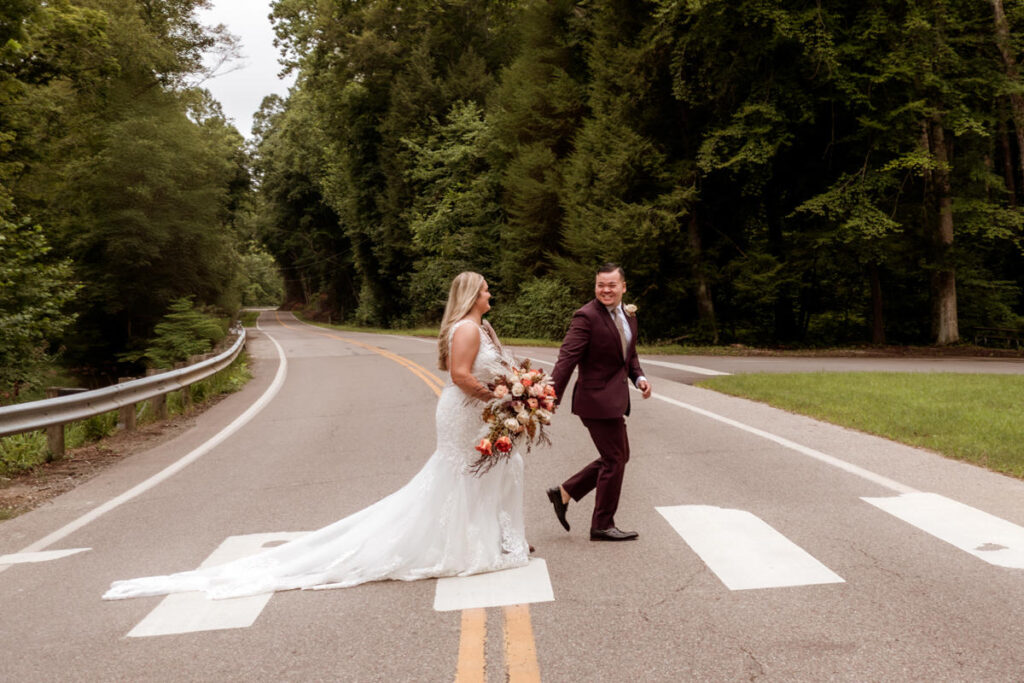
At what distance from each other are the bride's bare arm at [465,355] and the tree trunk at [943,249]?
81.3 ft

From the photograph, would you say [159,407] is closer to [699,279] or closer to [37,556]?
[37,556]

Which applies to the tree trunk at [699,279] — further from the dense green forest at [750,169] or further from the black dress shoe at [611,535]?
the black dress shoe at [611,535]

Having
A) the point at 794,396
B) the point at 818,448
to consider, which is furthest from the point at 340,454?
the point at 794,396

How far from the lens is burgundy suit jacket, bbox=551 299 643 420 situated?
18.8ft

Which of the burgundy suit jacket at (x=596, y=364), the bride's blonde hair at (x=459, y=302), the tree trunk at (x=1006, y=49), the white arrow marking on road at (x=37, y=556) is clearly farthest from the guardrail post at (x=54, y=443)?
the tree trunk at (x=1006, y=49)

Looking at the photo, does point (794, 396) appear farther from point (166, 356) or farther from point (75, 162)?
Result: point (75, 162)

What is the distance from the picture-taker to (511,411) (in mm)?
5320

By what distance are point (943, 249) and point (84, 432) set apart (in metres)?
24.8

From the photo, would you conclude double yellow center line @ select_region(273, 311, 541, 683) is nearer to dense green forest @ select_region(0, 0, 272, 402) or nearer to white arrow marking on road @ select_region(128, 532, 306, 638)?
white arrow marking on road @ select_region(128, 532, 306, 638)

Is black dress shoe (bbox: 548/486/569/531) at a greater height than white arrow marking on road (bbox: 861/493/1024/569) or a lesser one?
greater

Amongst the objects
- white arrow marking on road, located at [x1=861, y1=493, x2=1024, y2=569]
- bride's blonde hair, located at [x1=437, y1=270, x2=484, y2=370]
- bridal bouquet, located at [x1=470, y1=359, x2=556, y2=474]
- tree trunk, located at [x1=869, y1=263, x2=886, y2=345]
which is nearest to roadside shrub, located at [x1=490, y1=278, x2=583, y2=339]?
tree trunk, located at [x1=869, y1=263, x2=886, y2=345]

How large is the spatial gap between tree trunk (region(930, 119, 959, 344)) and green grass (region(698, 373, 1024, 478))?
38.0 feet

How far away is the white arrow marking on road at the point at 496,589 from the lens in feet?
15.0

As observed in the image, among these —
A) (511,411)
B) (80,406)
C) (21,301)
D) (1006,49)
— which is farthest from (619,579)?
(1006,49)
